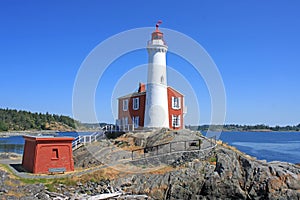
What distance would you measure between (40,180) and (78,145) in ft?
33.9

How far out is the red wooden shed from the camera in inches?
859

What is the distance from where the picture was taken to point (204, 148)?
2445 cm

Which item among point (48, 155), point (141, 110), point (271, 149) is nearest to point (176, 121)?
point (141, 110)

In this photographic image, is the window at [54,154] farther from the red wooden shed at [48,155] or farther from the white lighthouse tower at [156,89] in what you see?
the white lighthouse tower at [156,89]

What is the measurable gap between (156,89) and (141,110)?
325cm

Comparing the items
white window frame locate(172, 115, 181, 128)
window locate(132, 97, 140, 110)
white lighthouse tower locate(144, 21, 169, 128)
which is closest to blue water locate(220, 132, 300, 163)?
white window frame locate(172, 115, 181, 128)

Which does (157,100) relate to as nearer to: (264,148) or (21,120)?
(264,148)

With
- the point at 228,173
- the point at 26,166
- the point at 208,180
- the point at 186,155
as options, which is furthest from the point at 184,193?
the point at 26,166

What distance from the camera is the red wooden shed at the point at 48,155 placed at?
21.8 metres

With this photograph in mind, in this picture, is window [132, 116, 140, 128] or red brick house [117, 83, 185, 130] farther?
window [132, 116, 140, 128]

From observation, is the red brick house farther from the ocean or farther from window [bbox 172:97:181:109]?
the ocean

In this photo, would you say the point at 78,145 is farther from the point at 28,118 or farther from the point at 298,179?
the point at 28,118

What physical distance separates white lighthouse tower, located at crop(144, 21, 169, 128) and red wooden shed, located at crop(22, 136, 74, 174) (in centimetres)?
1131

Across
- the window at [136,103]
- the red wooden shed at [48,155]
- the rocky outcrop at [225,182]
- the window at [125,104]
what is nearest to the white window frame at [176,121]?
the window at [136,103]
